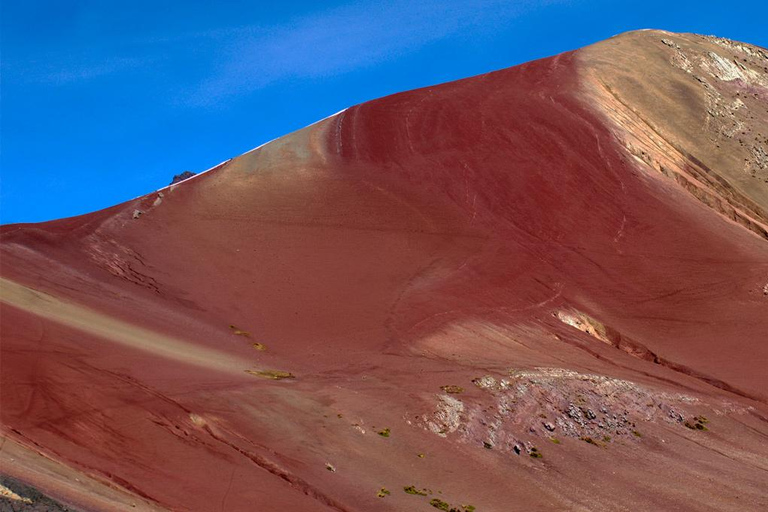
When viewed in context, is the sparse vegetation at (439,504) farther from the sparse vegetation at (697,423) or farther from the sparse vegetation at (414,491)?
the sparse vegetation at (697,423)

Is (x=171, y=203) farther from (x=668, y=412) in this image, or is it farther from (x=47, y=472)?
(x=47, y=472)

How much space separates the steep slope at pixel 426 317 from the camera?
55.6 feet

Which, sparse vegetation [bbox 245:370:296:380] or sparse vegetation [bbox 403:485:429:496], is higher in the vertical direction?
sparse vegetation [bbox 245:370:296:380]

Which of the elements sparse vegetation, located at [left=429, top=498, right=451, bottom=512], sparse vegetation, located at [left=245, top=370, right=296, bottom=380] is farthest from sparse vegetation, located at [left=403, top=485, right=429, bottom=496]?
sparse vegetation, located at [left=245, top=370, right=296, bottom=380]

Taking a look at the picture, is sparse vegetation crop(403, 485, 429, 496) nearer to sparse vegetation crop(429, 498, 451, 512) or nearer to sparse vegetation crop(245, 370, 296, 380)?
sparse vegetation crop(429, 498, 451, 512)

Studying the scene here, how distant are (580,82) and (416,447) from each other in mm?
31903

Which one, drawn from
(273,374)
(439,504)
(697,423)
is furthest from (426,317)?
(439,504)

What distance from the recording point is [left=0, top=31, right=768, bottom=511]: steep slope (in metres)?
16.9

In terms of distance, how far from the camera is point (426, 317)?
94.5 ft

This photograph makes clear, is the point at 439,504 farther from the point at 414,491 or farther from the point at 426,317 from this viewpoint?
the point at 426,317

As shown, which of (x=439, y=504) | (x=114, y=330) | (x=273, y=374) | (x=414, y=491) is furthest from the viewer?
(x=273, y=374)

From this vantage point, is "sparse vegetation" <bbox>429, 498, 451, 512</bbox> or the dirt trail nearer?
"sparse vegetation" <bbox>429, 498, 451, 512</bbox>

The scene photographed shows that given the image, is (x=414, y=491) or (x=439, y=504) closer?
(x=439, y=504)

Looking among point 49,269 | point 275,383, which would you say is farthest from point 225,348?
point 49,269
